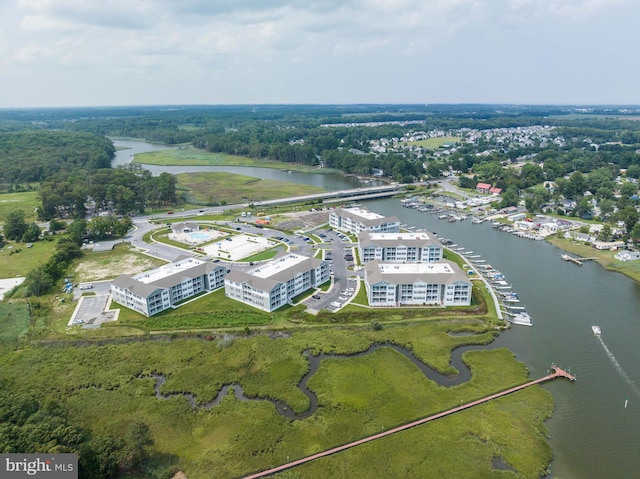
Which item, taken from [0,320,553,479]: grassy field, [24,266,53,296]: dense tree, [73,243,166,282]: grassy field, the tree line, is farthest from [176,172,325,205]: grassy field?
[0,320,553,479]: grassy field

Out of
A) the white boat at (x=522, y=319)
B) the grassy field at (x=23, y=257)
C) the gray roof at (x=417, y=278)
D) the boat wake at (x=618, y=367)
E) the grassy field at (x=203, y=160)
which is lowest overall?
the boat wake at (x=618, y=367)

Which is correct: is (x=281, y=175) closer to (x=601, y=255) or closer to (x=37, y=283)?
(x=37, y=283)

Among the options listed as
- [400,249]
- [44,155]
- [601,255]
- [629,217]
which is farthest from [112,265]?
[44,155]

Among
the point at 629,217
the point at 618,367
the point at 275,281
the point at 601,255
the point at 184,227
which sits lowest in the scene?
the point at 618,367

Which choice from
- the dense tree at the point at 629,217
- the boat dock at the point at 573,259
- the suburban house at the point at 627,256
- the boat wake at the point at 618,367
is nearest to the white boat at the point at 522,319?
the boat wake at the point at 618,367

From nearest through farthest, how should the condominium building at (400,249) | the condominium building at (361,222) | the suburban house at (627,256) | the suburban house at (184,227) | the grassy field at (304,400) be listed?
the grassy field at (304,400)
the condominium building at (400,249)
the suburban house at (627,256)
the condominium building at (361,222)
the suburban house at (184,227)

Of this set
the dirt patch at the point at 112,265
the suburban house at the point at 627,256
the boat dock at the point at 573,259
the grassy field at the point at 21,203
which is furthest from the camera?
the grassy field at the point at 21,203

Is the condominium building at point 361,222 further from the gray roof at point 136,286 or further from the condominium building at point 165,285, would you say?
the gray roof at point 136,286
